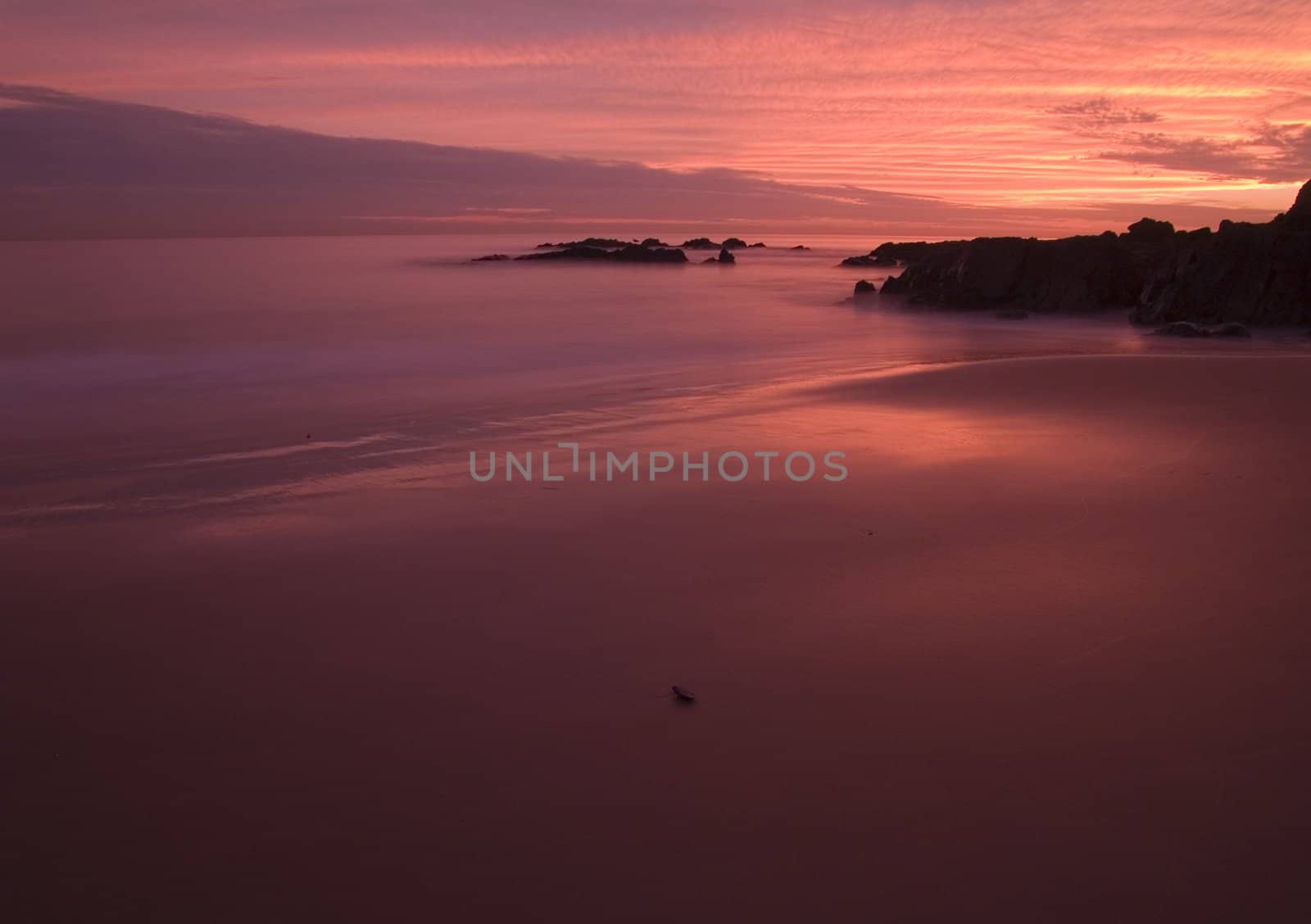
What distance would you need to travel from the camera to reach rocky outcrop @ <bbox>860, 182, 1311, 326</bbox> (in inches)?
635

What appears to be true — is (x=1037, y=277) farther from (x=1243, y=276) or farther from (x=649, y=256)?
(x=649, y=256)

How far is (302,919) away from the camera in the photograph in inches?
90.1

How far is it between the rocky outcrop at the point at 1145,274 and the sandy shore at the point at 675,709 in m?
Result: 13.0

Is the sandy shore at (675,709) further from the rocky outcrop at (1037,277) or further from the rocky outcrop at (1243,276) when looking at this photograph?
the rocky outcrop at (1037,277)

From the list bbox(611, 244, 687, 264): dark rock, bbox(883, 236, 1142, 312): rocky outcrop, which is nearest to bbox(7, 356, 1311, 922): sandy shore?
bbox(883, 236, 1142, 312): rocky outcrop

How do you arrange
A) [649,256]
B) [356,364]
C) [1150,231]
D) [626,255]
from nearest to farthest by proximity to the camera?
[356,364]
[1150,231]
[649,256]
[626,255]

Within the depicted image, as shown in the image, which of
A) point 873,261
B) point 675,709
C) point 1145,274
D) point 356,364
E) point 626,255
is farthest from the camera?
point 626,255

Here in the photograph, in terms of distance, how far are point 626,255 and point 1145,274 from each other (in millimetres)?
35581

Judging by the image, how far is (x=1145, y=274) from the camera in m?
21.0

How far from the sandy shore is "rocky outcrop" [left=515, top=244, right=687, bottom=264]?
46.5 m

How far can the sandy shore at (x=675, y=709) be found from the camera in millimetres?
2406

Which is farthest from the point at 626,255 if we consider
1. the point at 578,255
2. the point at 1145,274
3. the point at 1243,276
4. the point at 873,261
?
the point at 1243,276

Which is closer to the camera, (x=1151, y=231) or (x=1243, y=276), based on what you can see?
(x=1243, y=276)

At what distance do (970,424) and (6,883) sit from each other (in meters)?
7.12
